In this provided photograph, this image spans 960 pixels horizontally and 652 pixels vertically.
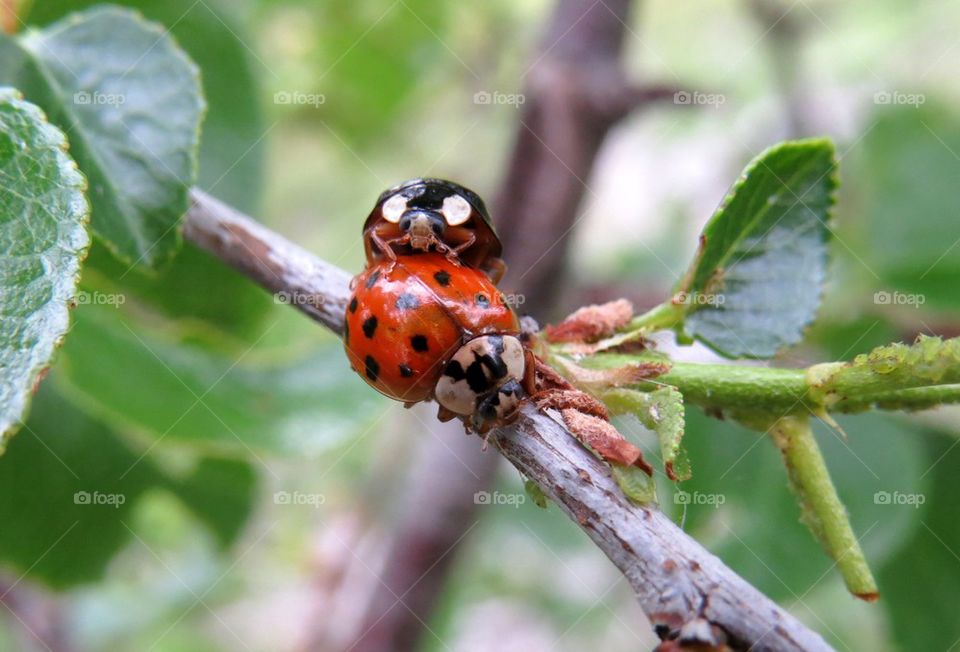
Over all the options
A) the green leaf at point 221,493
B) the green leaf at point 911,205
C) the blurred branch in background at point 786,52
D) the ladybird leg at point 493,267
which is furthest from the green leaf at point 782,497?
the blurred branch in background at point 786,52

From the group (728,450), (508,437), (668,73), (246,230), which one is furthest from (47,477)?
(668,73)

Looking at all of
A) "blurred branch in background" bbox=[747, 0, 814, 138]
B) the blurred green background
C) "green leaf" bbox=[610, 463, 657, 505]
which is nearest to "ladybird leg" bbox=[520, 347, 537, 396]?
"green leaf" bbox=[610, 463, 657, 505]

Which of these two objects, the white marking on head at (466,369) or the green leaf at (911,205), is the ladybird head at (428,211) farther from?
the green leaf at (911,205)

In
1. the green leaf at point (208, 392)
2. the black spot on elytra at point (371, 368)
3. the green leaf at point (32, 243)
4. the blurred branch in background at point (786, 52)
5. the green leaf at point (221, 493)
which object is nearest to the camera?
the green leaf at point (32, 243)

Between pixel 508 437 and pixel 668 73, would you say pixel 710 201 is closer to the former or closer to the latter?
pixel 668 73

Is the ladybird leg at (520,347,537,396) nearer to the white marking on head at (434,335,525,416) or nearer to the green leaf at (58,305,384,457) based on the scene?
the white marking on head at (434,335,525,416)

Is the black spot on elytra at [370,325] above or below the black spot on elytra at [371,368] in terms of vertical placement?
above

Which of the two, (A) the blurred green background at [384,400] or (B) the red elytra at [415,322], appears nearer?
(B) the red elytra at [415,322]

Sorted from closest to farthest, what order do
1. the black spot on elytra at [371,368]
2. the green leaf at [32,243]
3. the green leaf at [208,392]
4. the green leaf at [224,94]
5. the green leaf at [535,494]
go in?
the green leaf at [32,243]
the green leaf at [535,494]
the black spot on elytra at [371,368]
the green leaf at [208,392]
the green leaf at [224,94]
